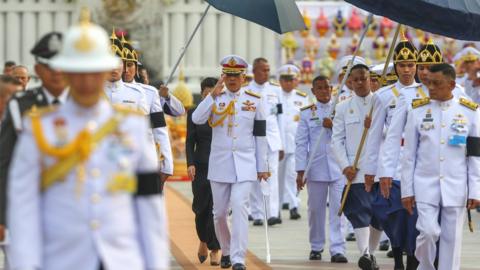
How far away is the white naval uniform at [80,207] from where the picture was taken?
634cm

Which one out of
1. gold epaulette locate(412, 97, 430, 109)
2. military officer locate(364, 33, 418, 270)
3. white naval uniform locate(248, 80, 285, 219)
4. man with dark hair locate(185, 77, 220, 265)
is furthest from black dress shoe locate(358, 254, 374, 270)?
white naval uniform locate(248, 80, 285, 219)

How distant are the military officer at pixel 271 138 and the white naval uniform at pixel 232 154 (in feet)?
12.5

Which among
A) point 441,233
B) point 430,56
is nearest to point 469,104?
point 441,233

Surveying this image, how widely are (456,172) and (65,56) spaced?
5.22 m

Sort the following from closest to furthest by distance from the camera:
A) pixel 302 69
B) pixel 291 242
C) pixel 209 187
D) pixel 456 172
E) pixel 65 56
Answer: pixel 65 56 < pixel 456 172 < pixel 209 187 < pixel 291 242 < pixel 302 69

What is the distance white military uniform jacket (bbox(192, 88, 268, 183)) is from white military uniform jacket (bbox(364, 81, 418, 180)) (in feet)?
3.71

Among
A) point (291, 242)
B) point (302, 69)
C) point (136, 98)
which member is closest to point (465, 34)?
point (136, 98)

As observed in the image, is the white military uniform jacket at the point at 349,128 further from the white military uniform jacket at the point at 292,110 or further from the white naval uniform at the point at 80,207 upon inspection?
the white naval uniform at the point at 80,207

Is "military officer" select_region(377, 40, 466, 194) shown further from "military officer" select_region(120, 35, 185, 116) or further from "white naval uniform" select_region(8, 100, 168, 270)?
"white naval uniform" select_region(8, 100, 168, 270)

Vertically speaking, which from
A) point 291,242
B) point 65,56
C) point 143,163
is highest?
point 65,56

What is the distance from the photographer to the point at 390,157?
1155cm

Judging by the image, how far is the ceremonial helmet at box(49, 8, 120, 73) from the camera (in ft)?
20.4

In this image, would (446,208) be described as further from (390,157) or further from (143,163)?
(143,163)

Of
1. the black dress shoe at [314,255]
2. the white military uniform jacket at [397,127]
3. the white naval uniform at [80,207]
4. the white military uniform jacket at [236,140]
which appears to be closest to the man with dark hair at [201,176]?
the white military uniform jacket at [236,140]
